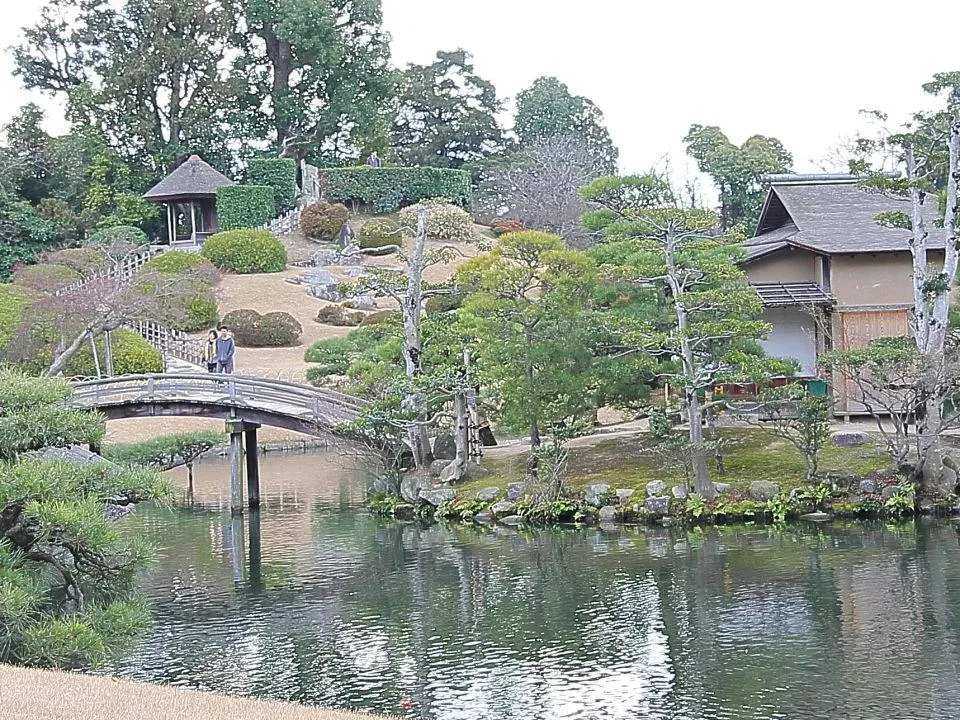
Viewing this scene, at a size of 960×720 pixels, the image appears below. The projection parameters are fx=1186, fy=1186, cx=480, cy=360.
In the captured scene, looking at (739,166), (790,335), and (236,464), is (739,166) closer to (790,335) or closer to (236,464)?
(790,335)

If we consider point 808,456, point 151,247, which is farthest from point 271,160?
point 808,456

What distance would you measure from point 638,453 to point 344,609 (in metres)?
7.66

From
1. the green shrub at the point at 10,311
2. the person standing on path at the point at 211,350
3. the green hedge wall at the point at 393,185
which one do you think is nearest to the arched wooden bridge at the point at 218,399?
the person standing on path at the point at 211,350

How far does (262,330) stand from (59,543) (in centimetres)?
2653

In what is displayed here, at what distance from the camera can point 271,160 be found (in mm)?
46312

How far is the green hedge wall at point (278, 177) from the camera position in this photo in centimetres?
4616

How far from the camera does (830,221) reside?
24.0m

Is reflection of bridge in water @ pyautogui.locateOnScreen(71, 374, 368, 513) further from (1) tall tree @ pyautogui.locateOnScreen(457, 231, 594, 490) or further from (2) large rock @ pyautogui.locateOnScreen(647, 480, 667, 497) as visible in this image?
(2) large rock @ pyautogui.locateOnScreen(647, 480, 667, 497)

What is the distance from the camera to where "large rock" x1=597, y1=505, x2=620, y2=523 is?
17883 millimetres

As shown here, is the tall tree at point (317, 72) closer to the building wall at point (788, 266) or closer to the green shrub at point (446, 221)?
the green shrub at point (446, 221)

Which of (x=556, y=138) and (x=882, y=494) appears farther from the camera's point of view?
(x=556, y=138)

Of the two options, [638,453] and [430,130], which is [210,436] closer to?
[638,453]

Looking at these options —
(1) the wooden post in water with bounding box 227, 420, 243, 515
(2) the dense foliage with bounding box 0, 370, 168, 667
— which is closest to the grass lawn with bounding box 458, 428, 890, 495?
(1) the wooden post in water with bounding box 227, 420, 243, 515

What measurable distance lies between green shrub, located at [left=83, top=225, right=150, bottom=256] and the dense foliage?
28289mm
